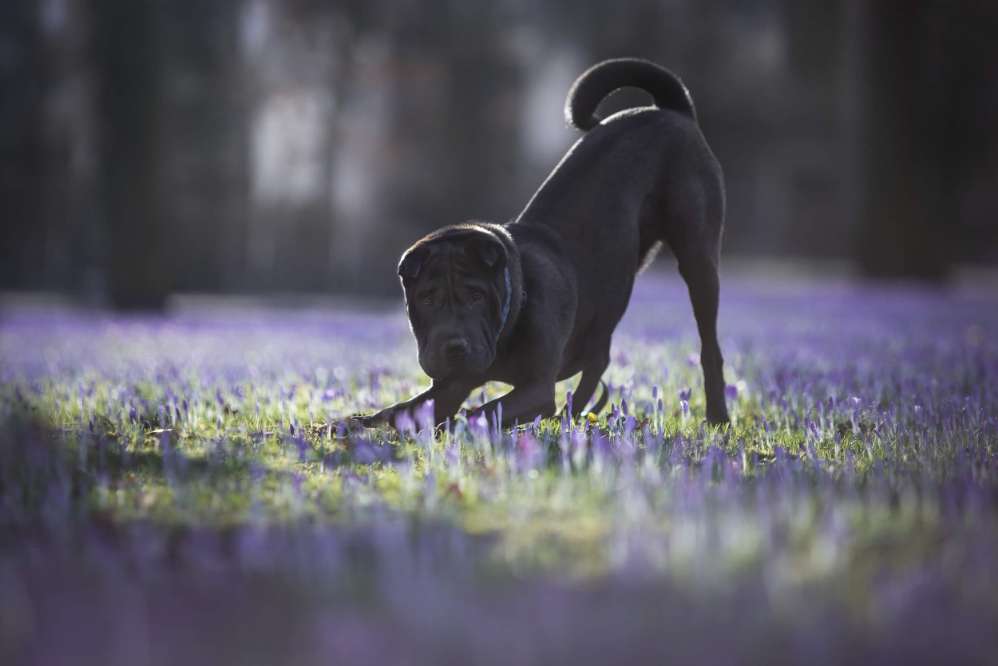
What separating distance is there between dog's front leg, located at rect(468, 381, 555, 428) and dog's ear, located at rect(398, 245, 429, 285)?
2.19ft

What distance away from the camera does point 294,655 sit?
1778 millimetres

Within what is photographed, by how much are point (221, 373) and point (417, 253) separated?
2.79m

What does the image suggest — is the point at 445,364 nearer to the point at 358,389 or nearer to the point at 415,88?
the point at 358,389

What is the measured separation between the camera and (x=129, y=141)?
15336mm

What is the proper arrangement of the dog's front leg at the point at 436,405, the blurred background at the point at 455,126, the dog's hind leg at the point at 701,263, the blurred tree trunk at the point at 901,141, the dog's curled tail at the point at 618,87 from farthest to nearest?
the blurred background at the point at 455,126 → the blurred tree trunk at the point at 901,141 → the dog's curled tail at the point at 618,87 → the dog's hind leg at the point at 701,263 → the dog's front leg at the point at 436,405

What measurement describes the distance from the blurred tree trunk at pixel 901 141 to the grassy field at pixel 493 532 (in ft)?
50.3

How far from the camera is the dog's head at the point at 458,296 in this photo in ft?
12.3

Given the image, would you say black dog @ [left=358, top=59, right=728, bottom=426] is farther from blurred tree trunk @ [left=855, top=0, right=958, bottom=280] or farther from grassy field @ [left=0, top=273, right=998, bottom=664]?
blurred tree trunk @ [left=855, top=0, right=958, bottom=280]

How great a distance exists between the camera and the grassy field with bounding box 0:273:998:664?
5.90ft

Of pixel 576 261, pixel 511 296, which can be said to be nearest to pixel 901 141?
pixel 576 261

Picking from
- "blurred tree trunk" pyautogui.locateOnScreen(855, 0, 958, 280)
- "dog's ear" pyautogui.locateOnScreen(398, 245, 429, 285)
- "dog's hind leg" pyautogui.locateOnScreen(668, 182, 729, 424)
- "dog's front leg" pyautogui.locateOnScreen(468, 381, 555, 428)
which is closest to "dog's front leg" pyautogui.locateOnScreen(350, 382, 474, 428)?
"dog's front leg" pyautogui.locateOnScreen(468, 381, 555, 428)

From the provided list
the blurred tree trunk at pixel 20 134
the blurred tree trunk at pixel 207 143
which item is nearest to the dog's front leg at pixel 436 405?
the blurred tree trunk at pixel 207 143

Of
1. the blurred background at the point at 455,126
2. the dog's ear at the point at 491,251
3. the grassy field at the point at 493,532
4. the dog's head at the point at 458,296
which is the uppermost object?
the blurred background at the point at 455,126

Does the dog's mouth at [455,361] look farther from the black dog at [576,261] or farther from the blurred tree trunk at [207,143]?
the blurred tree trunk at [207,143]
